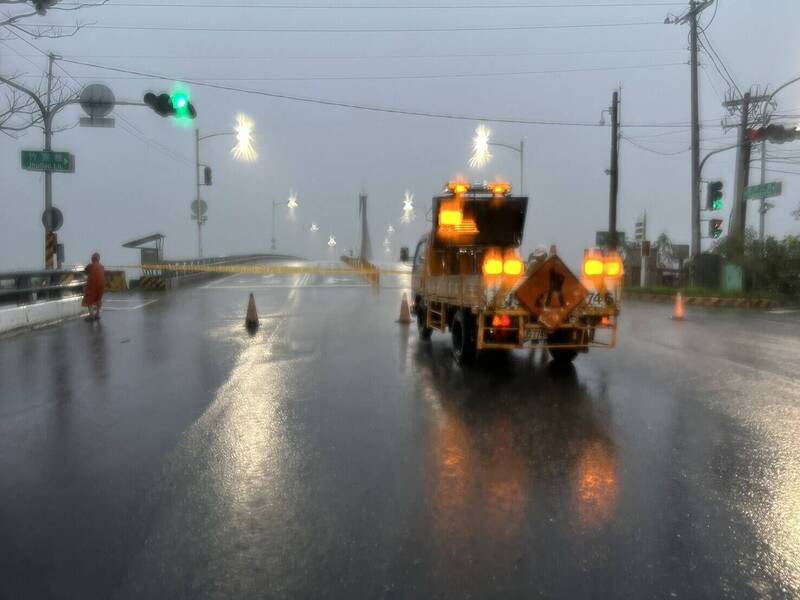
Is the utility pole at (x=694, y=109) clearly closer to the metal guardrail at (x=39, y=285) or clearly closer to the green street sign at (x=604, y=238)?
the green street sign at (x=604, y=238)

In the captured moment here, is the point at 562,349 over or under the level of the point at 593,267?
under

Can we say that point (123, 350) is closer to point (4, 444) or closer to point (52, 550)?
point (4, 444)

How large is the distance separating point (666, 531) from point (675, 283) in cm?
3532

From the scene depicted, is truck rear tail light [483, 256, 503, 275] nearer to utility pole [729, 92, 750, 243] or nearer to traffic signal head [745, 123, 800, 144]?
traffic signal head [745, 123, 800, 144]

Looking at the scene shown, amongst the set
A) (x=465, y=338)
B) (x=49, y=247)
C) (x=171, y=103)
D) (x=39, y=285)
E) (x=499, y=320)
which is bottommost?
(x=465, y=338)

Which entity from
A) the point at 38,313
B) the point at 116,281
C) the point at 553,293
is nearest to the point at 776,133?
the point at 553,293

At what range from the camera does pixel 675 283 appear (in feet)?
125

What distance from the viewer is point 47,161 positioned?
19797 mm

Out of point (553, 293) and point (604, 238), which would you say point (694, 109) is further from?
point (553, 293)

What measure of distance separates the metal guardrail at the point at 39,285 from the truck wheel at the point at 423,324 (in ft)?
29.2

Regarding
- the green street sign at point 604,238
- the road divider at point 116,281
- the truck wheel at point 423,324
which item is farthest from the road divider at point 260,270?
the truck wheel at point 423,324

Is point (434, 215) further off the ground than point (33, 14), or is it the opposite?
point (33, 14)

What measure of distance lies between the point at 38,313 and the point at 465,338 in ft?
38.1

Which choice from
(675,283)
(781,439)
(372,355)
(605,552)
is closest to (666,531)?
(605,552)
